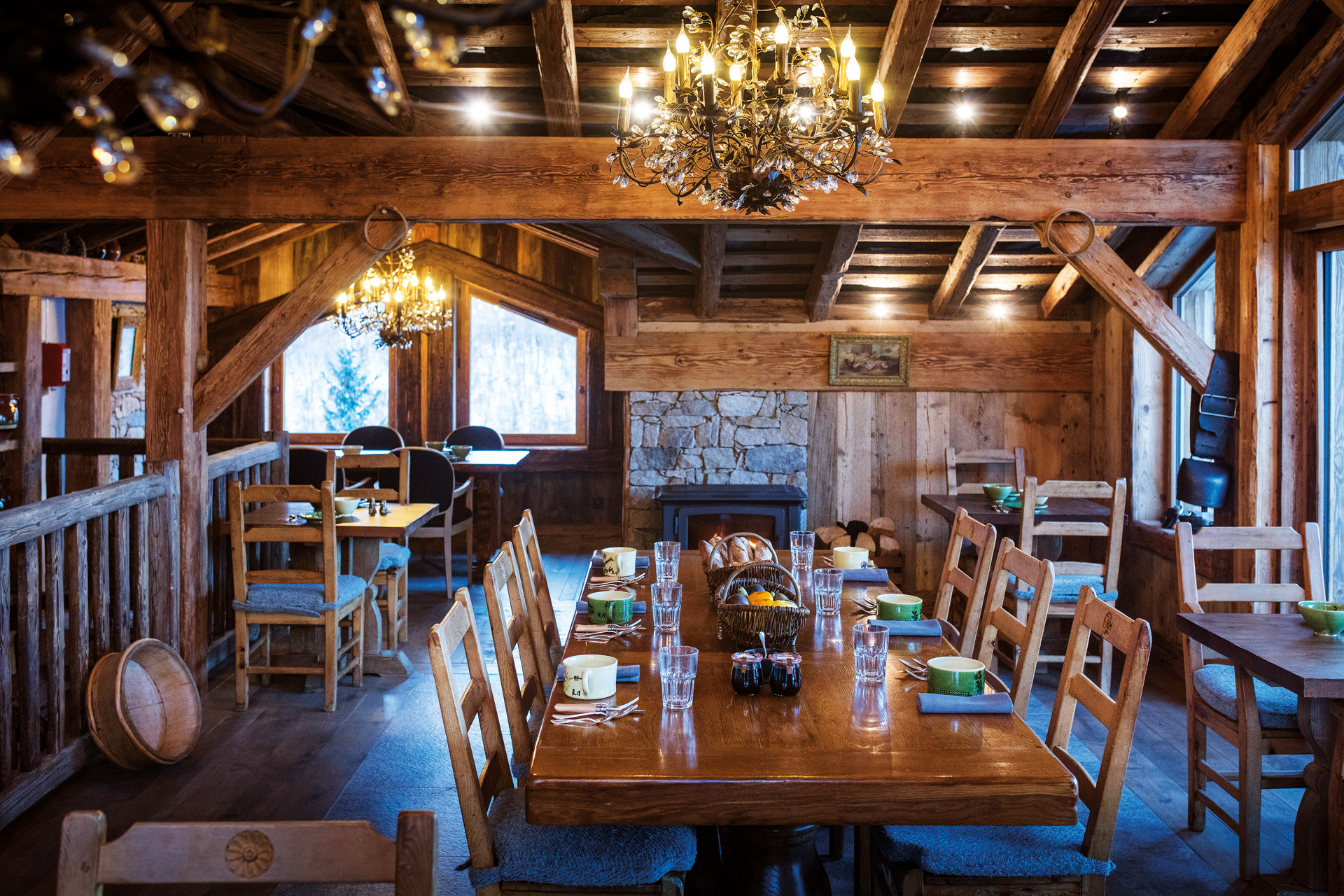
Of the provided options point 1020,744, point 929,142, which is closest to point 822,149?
point 1020,744

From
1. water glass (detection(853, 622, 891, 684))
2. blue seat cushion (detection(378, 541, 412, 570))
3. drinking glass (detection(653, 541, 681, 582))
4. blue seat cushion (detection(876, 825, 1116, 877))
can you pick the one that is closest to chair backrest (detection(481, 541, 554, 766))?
drinking glass (detection(653, 541, 681, 582))

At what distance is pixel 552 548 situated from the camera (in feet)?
26.7

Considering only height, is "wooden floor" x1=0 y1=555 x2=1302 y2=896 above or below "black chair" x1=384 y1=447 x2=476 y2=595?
below

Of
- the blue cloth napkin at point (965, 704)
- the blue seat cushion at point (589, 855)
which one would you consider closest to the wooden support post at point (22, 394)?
the blue seat cushion at point (589, 855)

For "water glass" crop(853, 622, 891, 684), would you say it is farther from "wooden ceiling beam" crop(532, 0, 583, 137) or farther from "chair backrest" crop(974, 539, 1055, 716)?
"wooden ceiling beam" crop(532, 0, 583, 137)

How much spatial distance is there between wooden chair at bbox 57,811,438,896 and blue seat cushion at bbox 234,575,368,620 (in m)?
3.01

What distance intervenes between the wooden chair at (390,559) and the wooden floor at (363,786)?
0.38m

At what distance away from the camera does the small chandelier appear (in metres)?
7.05

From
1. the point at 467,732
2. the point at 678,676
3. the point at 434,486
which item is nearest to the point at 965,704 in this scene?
the point at 678,676

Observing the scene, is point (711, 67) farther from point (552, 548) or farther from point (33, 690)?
point (552, 548)

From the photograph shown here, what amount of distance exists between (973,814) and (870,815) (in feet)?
0.61

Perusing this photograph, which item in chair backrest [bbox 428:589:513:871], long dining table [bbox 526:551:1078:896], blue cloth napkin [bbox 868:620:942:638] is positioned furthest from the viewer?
blue cloth napkin [bbox 868:620:942:638]

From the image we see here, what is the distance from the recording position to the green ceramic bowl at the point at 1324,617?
9.14ft

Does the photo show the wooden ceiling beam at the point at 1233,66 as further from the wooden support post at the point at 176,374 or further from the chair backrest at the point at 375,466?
the wooden support post at the point at 176,374
